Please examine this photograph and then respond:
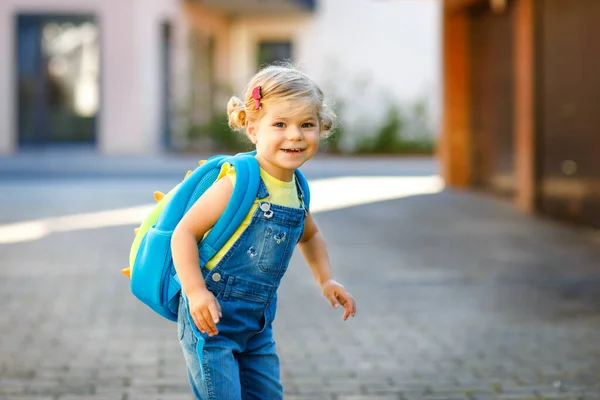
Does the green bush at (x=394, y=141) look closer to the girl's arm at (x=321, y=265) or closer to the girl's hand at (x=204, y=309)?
the girl's arm at (x=321, y=265)

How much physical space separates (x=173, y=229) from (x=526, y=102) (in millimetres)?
10135

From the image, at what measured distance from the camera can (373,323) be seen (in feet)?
19.7

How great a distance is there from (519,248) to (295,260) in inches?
80.3

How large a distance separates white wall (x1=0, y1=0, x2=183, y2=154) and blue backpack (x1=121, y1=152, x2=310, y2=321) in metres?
23.8

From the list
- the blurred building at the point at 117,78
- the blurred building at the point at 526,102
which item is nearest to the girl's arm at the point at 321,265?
the blurred building at the point at 526,102

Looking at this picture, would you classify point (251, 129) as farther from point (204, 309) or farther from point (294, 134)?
point (204, 309)

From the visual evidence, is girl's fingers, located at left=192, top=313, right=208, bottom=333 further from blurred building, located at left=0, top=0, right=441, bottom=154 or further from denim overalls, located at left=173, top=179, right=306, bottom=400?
blurred building, located at left=0, top=0, right=441, bottom=154

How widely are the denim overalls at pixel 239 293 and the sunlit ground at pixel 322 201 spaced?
6.96m

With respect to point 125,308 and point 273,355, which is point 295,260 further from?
point 273,355

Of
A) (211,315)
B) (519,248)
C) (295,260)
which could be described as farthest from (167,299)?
(519,248)

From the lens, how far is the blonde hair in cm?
288

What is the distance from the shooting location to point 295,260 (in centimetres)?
880

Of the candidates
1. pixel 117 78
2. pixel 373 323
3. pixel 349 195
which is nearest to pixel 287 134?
pixel 373 323

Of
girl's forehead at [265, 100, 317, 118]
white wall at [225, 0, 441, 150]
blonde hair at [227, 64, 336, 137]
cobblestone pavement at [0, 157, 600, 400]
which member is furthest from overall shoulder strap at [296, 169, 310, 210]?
white wall at [225, 0, 441, 150]
